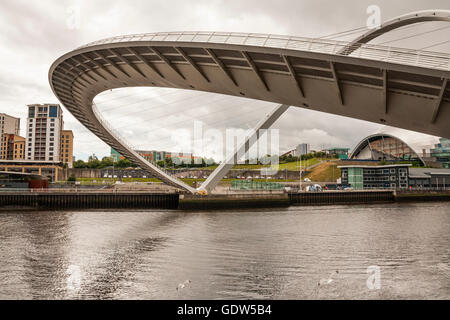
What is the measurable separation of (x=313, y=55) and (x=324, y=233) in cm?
1188

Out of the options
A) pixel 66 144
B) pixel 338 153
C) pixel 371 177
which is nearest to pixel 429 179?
pixel 371 177

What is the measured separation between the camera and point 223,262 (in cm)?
1104

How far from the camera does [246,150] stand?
3362 cm

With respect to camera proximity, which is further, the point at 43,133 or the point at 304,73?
the point at 43,133

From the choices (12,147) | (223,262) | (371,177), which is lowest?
(223,262)

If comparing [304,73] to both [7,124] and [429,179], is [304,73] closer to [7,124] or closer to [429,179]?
[429,179]

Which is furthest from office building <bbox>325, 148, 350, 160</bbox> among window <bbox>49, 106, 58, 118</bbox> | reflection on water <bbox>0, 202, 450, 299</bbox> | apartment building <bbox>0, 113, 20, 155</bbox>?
apartment building <bbox>0, 113, 20, 155</bbox>

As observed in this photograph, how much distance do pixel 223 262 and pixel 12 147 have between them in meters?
114

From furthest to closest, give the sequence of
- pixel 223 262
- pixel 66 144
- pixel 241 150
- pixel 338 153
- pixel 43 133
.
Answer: pixel 338 153 < pixel 66 144 < pixel 43 133 < pixel 241 150 < pixel 223 262

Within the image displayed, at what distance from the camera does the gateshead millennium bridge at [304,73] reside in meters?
6.76

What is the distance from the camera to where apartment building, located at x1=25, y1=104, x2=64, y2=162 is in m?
96.0

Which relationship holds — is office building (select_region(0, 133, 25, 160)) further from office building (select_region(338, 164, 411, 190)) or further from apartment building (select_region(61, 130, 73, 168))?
office building (select_region(338, 164, 411, 190))
